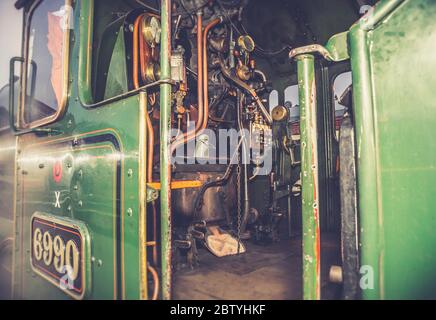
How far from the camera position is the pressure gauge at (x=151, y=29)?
2.37 m

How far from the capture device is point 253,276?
2367 mm

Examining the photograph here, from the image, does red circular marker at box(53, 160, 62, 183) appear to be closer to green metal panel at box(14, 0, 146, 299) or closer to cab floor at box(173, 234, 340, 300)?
green metal panel at box(14, 0, 146, 299)

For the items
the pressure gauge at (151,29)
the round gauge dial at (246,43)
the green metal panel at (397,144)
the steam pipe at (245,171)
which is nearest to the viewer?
the green metal panel at (397,144)

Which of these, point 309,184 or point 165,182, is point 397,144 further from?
point 165,182

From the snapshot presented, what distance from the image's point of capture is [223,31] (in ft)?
11.3

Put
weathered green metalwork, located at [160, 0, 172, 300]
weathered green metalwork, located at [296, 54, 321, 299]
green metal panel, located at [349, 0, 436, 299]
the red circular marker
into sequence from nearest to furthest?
1. green metal panel, located at [349, 0, 436, 299]
2. weathered green metalwork, located at [296, 54, 321, 299]
3. weathered green metalwork, located at [160, 0, 172, 300]
4. the red circular marker

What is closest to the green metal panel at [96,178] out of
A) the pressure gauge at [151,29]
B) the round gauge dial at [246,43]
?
the pressure gauge at [151,29]

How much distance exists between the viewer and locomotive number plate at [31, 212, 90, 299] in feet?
6.33

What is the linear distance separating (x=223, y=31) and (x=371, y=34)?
2.46 metres

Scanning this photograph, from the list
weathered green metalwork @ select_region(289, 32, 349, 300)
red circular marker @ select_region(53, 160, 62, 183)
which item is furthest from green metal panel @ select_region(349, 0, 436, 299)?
red circular marker @ select_region(53, 160, 62, 183)

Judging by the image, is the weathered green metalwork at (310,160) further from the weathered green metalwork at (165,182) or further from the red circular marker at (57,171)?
the red circular marker at (57,171)

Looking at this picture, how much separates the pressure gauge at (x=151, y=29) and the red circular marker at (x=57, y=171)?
114 cm

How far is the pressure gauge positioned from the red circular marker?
114 cm
